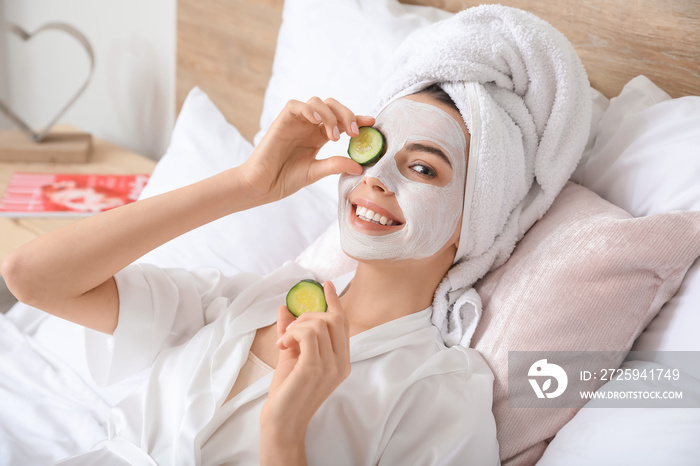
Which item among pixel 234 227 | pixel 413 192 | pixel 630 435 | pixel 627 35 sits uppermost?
pixel 627 35

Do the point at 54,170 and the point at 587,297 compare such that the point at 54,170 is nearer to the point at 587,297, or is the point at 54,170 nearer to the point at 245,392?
the point at 245,392

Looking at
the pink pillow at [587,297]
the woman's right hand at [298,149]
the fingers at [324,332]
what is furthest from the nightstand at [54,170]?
the pink pillow at [587,297]

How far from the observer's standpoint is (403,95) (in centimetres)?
134

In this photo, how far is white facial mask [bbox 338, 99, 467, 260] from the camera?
4.00 ft

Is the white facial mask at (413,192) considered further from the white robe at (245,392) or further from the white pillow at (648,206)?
the white pillow at (648,206)

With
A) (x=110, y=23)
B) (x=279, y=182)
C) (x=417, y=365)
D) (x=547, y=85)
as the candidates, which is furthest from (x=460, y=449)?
(x=110, y=23)

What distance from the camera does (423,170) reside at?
124 cm

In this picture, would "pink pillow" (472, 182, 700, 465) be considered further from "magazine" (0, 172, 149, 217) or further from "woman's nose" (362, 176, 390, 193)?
"magazine" (0, 172, 149, 217)

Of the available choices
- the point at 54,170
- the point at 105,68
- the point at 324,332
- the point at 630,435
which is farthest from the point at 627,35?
the point at 105,68

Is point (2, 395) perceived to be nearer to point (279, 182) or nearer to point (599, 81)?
point (279, 182)

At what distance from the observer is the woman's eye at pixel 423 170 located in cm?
124

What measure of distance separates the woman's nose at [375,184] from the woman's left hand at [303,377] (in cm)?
25

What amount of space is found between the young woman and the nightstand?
901 millimetres

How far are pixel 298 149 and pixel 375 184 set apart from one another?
24cm
